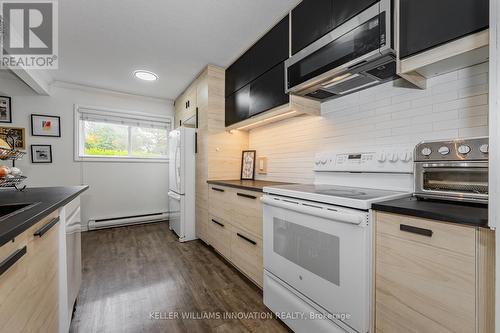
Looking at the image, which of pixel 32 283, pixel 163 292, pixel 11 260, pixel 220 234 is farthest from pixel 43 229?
pixel 220 234

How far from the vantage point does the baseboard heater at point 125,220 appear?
3.55 meters

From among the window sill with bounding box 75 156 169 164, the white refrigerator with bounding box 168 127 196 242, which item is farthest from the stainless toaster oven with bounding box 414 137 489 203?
Result: the window sill with bounding box 75 156 169 164

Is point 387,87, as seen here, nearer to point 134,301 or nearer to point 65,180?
point 134,301

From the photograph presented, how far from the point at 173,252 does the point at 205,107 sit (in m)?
1.83

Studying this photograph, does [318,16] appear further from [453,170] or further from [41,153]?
[41,153]

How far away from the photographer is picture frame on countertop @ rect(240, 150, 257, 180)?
2.83m

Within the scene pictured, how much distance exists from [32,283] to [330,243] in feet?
4.13

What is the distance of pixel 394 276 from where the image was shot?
0.95 metres

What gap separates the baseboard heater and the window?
3.29 feet

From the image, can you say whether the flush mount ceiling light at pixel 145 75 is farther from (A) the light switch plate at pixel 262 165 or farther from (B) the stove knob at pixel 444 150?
(B) the stove knob at pixel 444 150

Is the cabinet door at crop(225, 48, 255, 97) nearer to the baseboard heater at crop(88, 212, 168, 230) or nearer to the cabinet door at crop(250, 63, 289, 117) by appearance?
the cabinet door at crop(250, 63, 289, 117)

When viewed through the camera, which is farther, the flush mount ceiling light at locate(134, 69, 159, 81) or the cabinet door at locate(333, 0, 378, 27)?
the flush mount ceiling light at locate(134, 69, 159, 81)

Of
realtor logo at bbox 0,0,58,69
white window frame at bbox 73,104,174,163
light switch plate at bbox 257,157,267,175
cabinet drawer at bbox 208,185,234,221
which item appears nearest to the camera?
realtor logo at bbox 0,0,58,69

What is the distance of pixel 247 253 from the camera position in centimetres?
195
